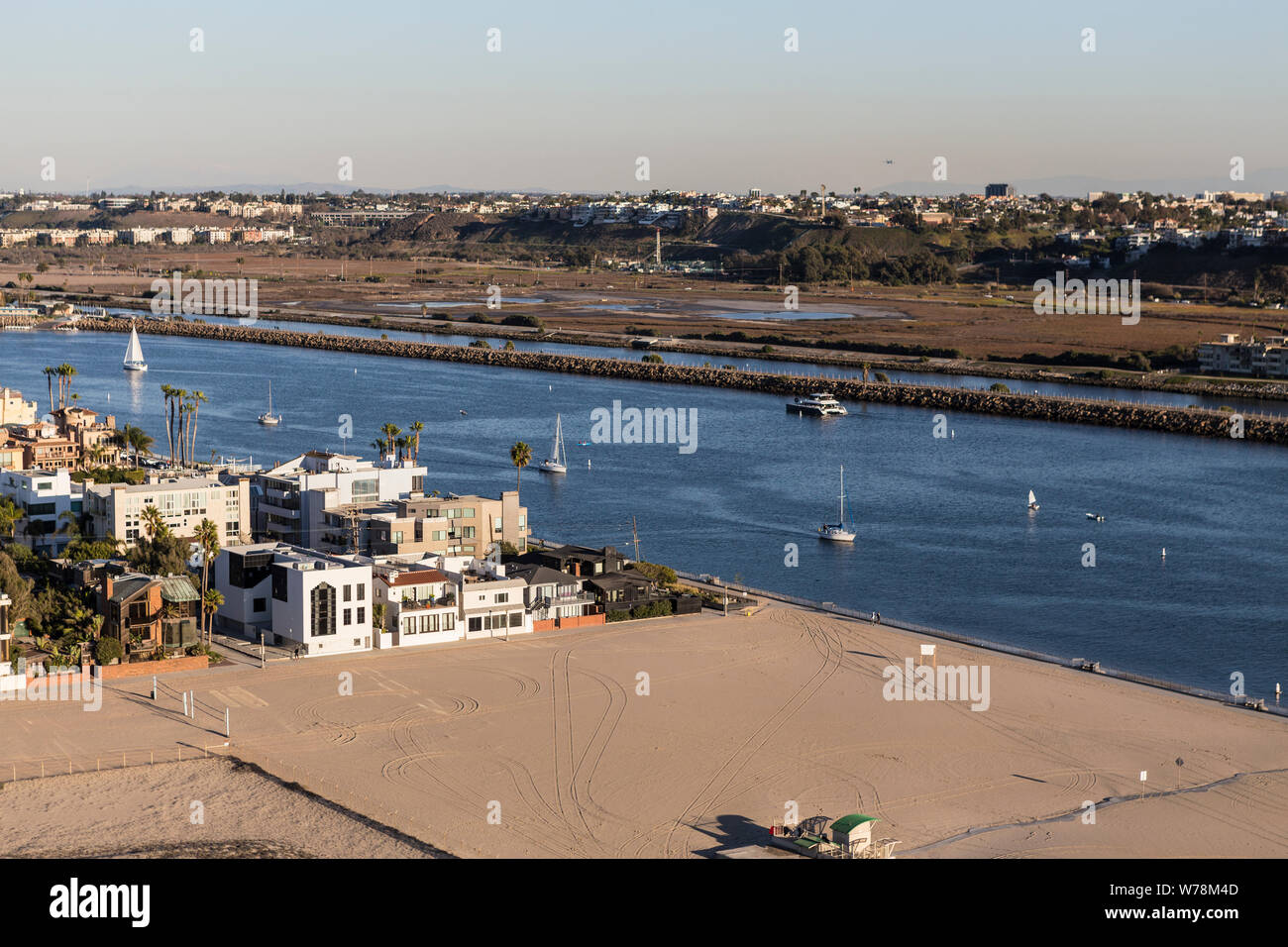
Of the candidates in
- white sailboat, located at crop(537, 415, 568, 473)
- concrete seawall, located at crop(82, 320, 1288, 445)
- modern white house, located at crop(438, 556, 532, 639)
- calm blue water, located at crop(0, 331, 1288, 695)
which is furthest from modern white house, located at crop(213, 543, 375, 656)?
concrete seawall, located at crop(82, 320, 1288, 445)

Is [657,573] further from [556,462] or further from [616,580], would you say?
[556,462]

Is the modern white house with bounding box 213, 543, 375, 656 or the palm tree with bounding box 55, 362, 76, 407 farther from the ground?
the palm tree with bounding box 55, 362, 76, 407

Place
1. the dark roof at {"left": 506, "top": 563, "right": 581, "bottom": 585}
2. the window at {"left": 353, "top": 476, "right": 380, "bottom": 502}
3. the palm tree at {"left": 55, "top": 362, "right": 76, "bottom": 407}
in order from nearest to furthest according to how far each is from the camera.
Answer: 1. the dark roof at {"left": 506, "top": 563, "right": 581, "bottom": 585}
2. the window at {"left": 353, "top": 476, "right": 380, "bottom": 502}
3. the palm tree at {"left": 55, "top": 362, "right": 76, "bottom": 407}

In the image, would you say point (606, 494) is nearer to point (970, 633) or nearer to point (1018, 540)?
point (1018, 540)

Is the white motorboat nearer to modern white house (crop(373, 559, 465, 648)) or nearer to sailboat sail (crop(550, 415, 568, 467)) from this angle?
sailboat sail (crop(550, 415, 568, 467))

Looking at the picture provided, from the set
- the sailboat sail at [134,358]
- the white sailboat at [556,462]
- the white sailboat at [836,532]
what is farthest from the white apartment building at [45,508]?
the sailboat sail at [134,358]
